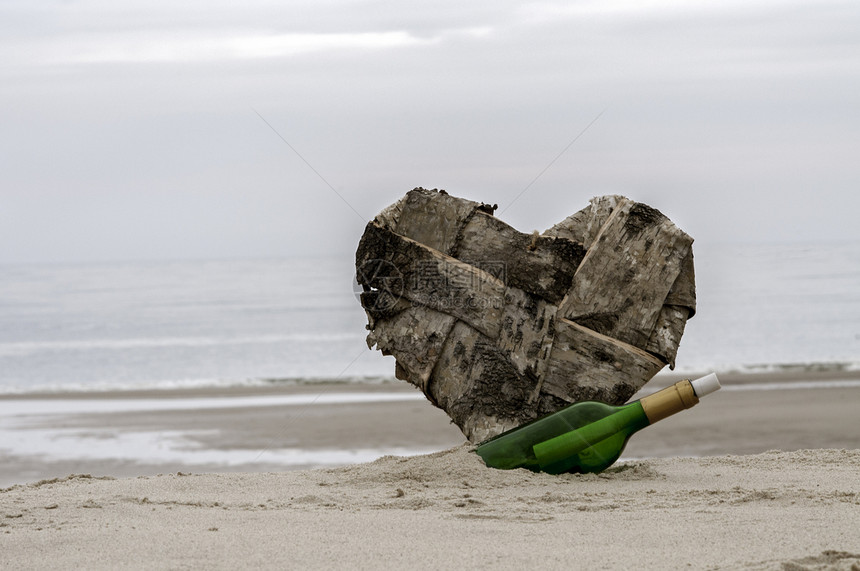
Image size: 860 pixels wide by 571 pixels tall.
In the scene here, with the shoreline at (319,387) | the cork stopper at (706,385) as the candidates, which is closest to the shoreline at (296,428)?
the shoreline at (319,387)

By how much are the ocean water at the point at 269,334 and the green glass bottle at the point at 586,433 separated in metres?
3.75

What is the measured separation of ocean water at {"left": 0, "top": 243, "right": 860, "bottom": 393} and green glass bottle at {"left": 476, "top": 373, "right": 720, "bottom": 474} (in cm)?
375

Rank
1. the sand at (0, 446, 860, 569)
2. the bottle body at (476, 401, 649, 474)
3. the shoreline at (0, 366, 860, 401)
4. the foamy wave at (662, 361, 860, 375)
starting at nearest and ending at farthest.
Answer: the sand at (0, 446, 860, 569), the bottle body at (476, 401, 649, 474), the shoreline at (0, 366, 860, 401), the foamy wave at (662, 361, 860, 375)

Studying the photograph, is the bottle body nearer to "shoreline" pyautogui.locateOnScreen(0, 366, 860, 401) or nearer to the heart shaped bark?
the heart shaped bark

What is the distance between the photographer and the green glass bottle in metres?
3.97

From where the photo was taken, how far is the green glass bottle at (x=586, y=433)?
3971mm

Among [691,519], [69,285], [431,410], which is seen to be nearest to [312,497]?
[691,519]

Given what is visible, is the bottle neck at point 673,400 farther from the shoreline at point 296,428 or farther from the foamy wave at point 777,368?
the foamy wave at point 777,368

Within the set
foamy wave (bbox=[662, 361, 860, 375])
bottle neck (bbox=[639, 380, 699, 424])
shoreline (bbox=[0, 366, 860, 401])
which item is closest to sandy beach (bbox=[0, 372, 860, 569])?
bottle neck (bbox=[639, 380, 699, 424])

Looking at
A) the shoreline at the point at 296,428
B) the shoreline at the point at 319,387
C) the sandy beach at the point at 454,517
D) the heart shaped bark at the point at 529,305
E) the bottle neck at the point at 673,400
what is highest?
the heart shaped bark at the point at 529,305

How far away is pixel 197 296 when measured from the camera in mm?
36344

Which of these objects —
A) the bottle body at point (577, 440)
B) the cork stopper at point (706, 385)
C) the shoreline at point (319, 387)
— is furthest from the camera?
the shoreline at point (319, 387)

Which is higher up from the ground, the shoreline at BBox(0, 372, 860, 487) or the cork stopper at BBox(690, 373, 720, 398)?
the cork stopper at BBox(690, 373, 720, 398)

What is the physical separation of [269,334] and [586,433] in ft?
61.6
